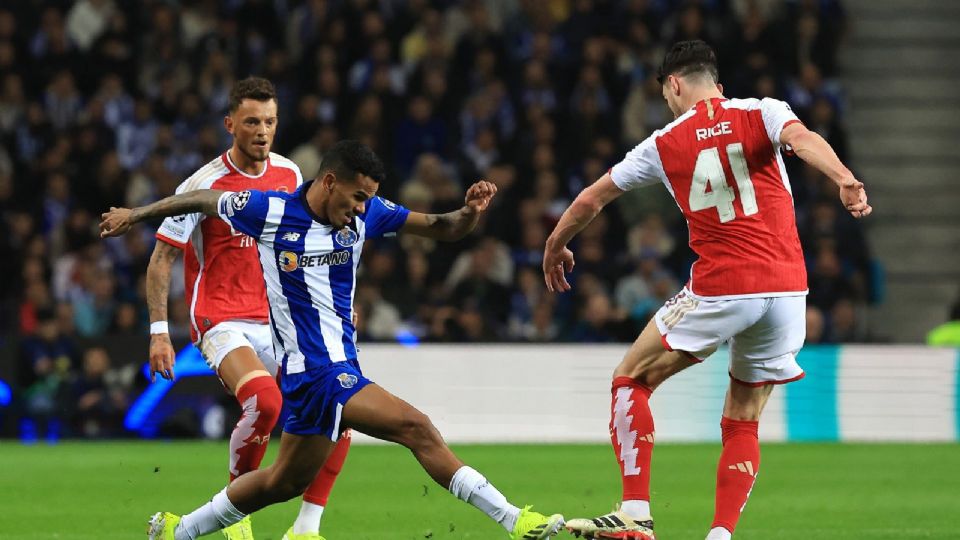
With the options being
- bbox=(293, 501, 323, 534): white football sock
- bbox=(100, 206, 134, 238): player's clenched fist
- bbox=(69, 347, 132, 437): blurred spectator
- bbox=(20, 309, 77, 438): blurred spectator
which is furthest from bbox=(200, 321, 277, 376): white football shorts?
bbox=(20, 309, 77, 438): blurred spectator

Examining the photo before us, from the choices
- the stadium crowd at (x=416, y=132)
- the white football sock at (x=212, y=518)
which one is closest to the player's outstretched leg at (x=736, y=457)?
the white football sock at (x=212, y=518)

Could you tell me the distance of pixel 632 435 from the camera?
22.9ft

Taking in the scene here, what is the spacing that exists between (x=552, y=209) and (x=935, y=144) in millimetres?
5263

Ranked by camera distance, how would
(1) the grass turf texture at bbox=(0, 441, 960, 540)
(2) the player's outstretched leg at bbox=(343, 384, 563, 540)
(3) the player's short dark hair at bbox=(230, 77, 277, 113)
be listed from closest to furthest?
(2) the player's outstretched leg at bbox=(343, 384, 563, 540)
(3) the player's short dark hair at bbox=(230, 77, 277, 113)
(1) the grass turf texture at bbox=(0, 441, 960, 540)

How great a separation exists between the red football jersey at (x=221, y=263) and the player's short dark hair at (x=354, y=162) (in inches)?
52.1

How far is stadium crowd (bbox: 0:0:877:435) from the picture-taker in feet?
51.6

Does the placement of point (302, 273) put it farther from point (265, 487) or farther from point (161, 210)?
point (265, 487)

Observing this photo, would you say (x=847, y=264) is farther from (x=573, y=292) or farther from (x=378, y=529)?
(x=378, y=529)

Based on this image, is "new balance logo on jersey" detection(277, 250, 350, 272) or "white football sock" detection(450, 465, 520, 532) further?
"new balance logo on jersey" detection(277, 250, 350, 272)

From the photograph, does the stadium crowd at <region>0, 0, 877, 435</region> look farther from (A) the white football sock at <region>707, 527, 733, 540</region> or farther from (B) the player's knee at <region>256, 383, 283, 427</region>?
(A) the white football sock at <region>707, 527, 733, 540</region>

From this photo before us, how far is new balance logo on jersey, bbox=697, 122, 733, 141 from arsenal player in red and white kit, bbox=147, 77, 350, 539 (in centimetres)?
222

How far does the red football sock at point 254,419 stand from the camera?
7504mm

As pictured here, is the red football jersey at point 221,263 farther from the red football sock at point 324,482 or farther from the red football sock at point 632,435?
the red football sock at point 632,435

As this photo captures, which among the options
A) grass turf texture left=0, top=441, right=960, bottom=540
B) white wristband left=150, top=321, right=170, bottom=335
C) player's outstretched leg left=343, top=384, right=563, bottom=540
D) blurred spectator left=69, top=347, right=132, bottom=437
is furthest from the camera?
blurred spectator left=69, top=347, right=132, bottom=437
